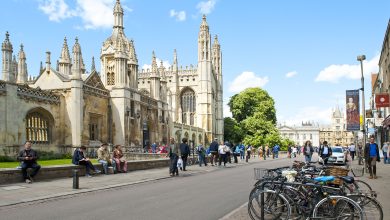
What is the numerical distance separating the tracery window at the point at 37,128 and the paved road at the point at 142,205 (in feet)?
47.3

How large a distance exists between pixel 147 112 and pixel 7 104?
15183mm

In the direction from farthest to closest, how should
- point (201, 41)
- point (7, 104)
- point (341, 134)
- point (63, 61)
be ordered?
1. point (341, 134)
2. point (201, 41)
3. point (63, 61)
4. point (7, 104)

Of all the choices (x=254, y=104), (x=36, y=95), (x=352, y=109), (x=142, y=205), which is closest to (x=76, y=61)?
(x=36, y=95)

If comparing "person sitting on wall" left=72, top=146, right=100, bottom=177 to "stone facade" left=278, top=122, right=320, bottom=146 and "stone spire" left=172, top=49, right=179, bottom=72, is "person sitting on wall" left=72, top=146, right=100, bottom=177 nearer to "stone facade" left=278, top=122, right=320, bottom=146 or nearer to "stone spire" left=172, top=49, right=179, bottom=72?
"stone spire" left=172, top=49, right=179, bottom=72

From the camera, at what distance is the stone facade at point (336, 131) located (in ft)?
584

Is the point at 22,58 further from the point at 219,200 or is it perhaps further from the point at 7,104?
the point at 219,200

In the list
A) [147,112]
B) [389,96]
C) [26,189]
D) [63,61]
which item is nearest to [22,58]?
[63,61]

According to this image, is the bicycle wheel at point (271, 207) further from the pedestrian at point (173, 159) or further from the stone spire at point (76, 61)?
the stone spire at point (76, 61)

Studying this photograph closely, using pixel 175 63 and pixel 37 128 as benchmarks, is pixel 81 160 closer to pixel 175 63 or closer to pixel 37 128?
pixel 37 128

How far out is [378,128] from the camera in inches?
1705

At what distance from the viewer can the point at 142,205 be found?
10.4 metres

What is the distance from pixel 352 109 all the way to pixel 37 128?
19080 millimetres

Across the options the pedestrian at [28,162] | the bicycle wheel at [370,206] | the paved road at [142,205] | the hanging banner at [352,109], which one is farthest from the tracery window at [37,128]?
the bicycle wheel at [370,206]

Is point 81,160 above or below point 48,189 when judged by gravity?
above
